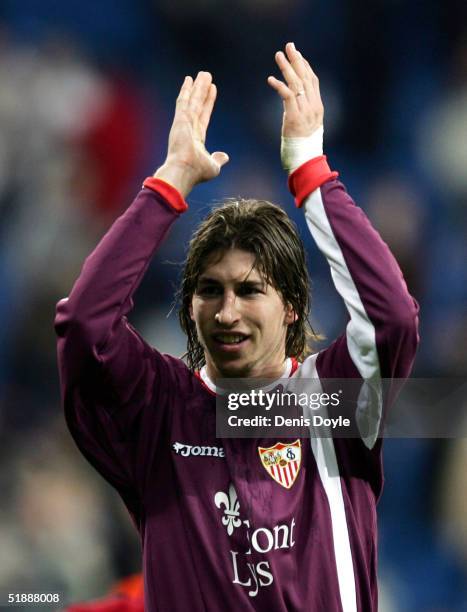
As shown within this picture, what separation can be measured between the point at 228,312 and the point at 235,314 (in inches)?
0.7

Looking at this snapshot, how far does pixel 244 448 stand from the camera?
195 cm

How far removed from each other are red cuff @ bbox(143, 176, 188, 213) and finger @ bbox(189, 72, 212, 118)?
0.19 metres

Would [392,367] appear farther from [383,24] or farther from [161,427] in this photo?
[383,24]

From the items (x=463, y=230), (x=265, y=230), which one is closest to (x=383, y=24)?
(x=463, y=230)

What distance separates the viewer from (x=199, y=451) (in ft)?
6.38

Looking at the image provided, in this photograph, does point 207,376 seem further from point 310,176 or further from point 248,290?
point 310,176

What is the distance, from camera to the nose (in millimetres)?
1923

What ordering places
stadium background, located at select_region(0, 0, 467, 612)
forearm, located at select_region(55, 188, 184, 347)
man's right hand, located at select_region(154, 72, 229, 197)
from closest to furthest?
1. forearm, located at select_region(55, 188, 184, 347)
2. man's right hand, located at select_region(154, 72, 229, 197)
3. stadium background, located at select_region(0, 0, 467, 612)

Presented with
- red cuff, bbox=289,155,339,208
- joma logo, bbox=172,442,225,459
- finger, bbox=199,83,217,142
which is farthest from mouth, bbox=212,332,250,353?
finger, bbox=199,83,217,142

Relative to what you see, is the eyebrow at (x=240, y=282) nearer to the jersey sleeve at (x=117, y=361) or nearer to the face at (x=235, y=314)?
the face at (x=235, y=314)

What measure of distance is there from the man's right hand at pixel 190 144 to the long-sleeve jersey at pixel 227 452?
2.4 inches

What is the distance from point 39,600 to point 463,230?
2408mm

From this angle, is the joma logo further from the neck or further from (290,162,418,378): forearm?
(290,162,418,378): forearm

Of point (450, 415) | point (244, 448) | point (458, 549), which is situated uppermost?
point (244, 448)
